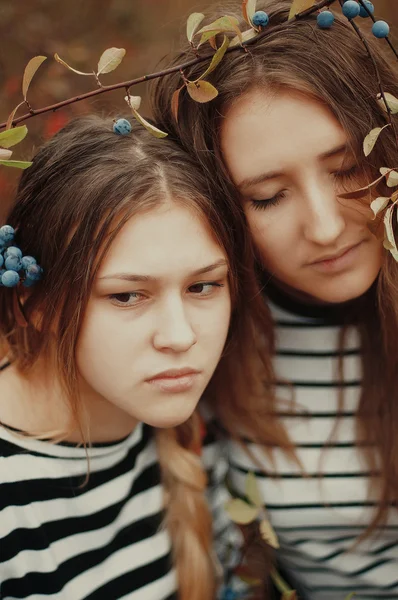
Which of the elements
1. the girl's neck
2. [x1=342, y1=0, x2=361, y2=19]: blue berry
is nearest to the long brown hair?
[x1=342, y1=0, x2=361, y2=19]: blue berry

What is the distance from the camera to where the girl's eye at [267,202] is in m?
1.35

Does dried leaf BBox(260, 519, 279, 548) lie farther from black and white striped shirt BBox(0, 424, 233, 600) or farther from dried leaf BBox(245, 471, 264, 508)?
black and white striped shirt BBox(0, 424, 233, 600)

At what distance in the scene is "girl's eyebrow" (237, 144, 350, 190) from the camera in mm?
1284

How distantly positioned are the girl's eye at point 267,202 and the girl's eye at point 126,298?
0.30 metres

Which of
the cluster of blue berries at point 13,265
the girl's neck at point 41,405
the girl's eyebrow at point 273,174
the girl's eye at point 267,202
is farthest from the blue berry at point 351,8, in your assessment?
the girl's neck at point 41,405

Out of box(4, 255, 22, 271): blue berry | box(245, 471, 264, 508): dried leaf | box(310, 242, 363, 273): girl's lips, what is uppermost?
box(4, 255, 22, 271): blue berry

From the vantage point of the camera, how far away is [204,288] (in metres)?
1.31

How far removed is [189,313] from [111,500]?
17.4 inches

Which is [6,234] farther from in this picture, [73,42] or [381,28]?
[73,42]

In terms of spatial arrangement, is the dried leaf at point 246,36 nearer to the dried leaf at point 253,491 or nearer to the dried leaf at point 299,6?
the dried leaf at point 299,6

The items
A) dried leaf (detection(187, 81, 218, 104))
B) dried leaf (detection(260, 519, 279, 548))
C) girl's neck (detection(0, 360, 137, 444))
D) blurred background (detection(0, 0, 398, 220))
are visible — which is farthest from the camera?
blurred background (detection(0, 0, 398, 220))

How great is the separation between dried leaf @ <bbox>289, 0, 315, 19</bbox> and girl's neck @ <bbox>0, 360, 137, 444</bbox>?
0.78 meters

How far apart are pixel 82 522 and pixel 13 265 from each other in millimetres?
517

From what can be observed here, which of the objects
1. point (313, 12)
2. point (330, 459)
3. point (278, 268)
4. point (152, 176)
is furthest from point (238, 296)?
point (313, 12)
